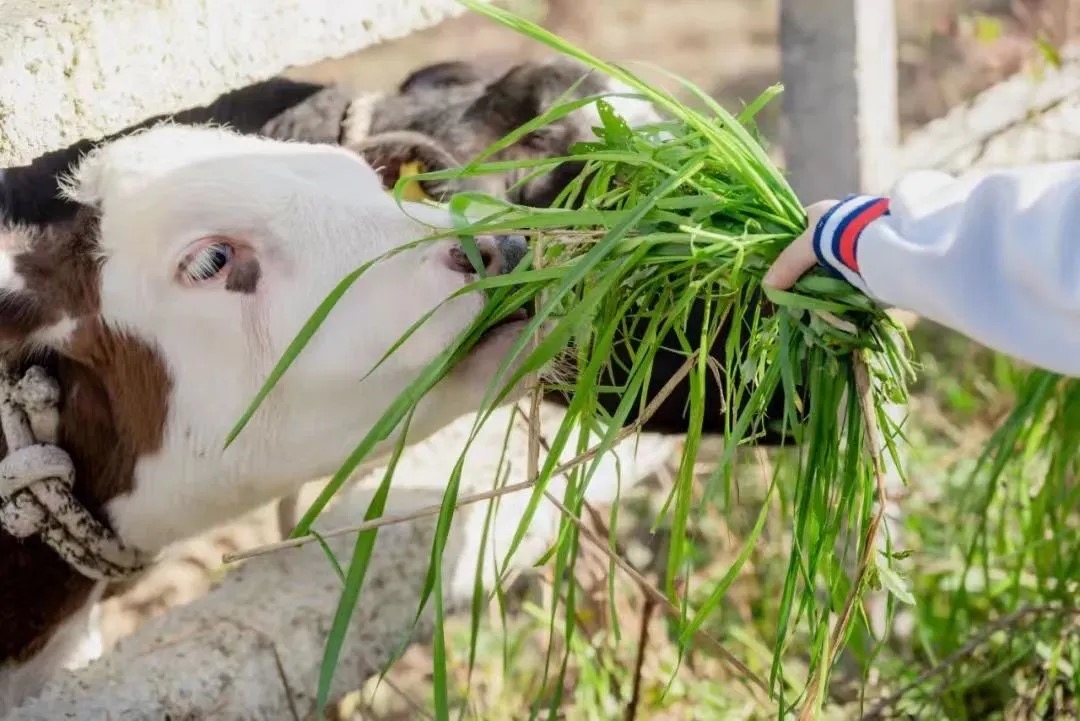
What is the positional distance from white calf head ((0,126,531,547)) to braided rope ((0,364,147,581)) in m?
0.05

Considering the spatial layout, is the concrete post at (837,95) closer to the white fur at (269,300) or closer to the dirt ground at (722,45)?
the white fur at (269,300)

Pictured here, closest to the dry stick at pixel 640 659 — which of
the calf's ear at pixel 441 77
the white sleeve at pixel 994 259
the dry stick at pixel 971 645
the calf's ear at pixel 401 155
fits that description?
the dry stick at pixel 971 645

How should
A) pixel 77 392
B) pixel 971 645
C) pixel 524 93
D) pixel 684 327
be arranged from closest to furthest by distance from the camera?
pixel 684 327, pixel 77 392, pixel 971 645, pixel 524 93

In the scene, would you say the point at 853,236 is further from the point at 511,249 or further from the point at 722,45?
the point at 722,45

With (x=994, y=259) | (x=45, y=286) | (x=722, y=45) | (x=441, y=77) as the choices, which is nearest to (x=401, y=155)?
(x=45, y=286)

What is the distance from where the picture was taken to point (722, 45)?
5883mm

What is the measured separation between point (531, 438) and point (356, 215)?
41 cm

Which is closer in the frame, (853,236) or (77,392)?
(853,236)

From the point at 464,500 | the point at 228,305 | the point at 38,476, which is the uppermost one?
the point at 228,305

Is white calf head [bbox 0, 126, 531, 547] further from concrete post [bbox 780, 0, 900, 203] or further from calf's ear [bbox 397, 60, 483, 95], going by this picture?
concrete post [bbox 780, 0, 900, 203]

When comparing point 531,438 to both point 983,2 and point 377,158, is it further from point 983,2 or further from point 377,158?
point 983,2

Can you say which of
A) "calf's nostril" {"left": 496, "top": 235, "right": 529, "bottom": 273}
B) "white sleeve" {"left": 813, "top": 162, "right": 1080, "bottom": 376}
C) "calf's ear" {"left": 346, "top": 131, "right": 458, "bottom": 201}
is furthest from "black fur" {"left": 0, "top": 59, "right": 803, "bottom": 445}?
"white sleeve" {"left": 813, "top": 162, "right": 1080, "bottom": 376}

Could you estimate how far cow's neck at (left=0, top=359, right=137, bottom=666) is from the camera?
1.82 metres

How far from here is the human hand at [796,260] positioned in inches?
50.6
